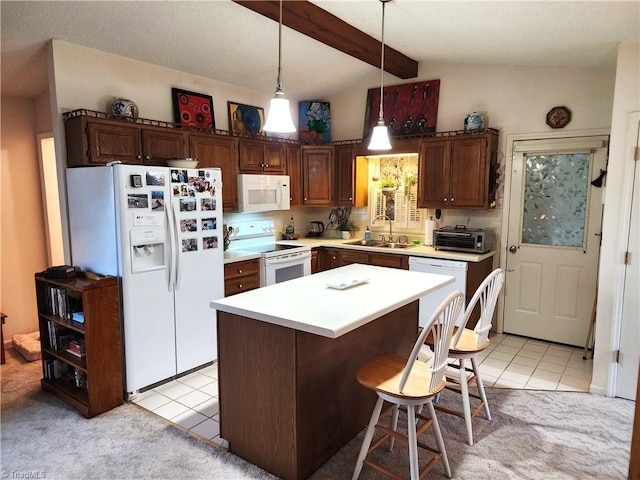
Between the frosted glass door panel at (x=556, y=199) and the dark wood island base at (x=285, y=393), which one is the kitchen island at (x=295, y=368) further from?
the frosted glass door panel at (x=556, y=199)

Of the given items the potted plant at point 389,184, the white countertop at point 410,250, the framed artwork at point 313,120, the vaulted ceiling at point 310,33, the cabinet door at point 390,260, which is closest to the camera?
the vaulted ceiling at point 310,33

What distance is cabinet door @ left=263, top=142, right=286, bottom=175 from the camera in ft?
15.0

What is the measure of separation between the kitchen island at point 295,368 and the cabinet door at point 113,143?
5.54 feet

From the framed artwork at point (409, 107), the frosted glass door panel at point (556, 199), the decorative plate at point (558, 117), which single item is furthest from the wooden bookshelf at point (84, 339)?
the decorative plate at point (558, 117)

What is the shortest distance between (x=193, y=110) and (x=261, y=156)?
32.6 inches

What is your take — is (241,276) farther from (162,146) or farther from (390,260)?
(390,260)

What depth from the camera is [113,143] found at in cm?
322

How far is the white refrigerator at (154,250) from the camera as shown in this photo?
2.94m

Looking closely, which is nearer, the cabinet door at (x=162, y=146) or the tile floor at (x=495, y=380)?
the tile floor at (x=495, y=380)

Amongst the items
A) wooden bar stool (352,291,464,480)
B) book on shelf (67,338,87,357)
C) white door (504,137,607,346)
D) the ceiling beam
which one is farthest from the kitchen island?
white door (504,137,607,346)

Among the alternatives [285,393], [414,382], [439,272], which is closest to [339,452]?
[285,393]

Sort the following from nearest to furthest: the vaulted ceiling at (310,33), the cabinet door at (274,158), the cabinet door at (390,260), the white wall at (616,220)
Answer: the vaulted ceiling at (310,33), the white wall at (616,220), the cabinet door at (390,260), the cabinet door at (274,158)

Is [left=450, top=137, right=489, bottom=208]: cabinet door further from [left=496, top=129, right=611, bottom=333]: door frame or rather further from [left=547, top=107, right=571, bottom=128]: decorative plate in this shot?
[left=547, top=107, right=571, bottom=128]: decorative plate

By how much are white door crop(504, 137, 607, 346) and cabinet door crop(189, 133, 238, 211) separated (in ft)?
9.22
